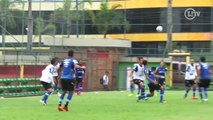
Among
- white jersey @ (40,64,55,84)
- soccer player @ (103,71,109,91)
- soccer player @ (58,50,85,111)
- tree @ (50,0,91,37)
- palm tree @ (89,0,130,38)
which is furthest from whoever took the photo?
palm tree @ (89,0,130,38)

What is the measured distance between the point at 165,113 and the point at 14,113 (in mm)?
4905

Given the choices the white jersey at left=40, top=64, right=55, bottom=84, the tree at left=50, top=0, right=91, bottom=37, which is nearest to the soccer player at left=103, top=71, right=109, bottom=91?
the tree at left=50, top=0, right=91, bottom=37

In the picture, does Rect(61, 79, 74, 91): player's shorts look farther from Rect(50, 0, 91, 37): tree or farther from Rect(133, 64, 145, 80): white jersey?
Rect(50, 0, 91, 37): tree

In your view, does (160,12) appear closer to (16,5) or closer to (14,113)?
(16,5)

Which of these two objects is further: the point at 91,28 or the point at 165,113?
the point at 91,28

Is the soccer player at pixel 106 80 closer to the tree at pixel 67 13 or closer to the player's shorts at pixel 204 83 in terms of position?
the tree at pixel 67 13

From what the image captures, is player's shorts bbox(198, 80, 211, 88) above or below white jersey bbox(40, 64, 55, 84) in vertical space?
below

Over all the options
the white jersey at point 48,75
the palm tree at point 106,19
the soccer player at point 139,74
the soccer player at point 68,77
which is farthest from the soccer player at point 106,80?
the soccer player at point 68,77

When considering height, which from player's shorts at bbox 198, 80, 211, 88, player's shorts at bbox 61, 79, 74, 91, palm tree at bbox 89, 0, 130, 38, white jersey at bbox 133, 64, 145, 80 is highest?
palm tree at bbox 89, 0, 130, 38

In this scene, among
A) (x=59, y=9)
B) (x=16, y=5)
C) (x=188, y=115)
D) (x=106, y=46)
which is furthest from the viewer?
(x=59, y=9)

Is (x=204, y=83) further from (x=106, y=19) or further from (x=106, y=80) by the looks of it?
(x=106, y=19)

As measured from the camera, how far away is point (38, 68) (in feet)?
127

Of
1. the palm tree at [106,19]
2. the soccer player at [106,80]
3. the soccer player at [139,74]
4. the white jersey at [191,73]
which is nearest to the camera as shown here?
the soccer player at [139,74]

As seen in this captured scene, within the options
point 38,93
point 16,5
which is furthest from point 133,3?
point 38,93
